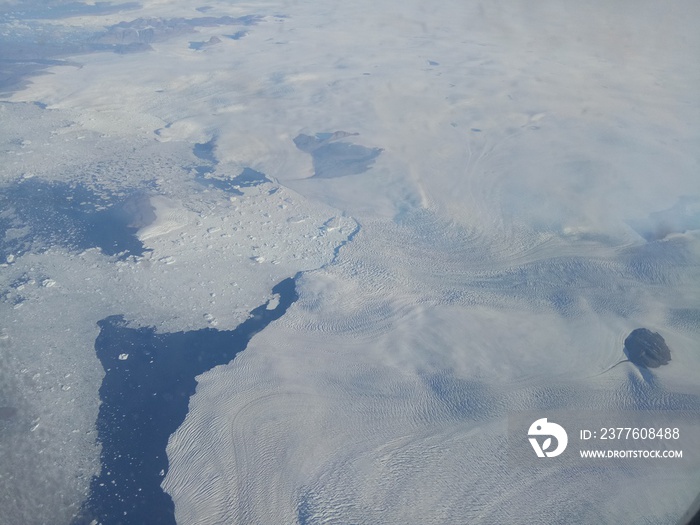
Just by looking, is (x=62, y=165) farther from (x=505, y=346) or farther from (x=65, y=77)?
(x=505, y=346)

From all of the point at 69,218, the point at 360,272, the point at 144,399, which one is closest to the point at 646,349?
the point at 360,272

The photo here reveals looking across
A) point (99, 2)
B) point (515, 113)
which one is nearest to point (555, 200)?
point (515, 113)

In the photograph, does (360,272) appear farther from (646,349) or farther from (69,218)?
(69,218)

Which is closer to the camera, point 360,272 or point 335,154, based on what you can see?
point 360,272

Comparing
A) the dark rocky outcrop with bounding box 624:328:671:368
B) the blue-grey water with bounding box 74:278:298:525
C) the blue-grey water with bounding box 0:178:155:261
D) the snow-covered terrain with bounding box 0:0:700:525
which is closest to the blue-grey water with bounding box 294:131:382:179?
the snow-covered terrain with bounding box 0:0:700:525

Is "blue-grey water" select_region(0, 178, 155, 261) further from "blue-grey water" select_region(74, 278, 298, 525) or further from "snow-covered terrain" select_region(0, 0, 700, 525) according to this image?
"blue-grey water" select_region(74, 278, 298, 525)

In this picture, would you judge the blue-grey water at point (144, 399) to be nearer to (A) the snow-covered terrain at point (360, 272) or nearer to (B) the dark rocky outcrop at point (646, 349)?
(A) the snow-covered terrain at point (360, 272)
